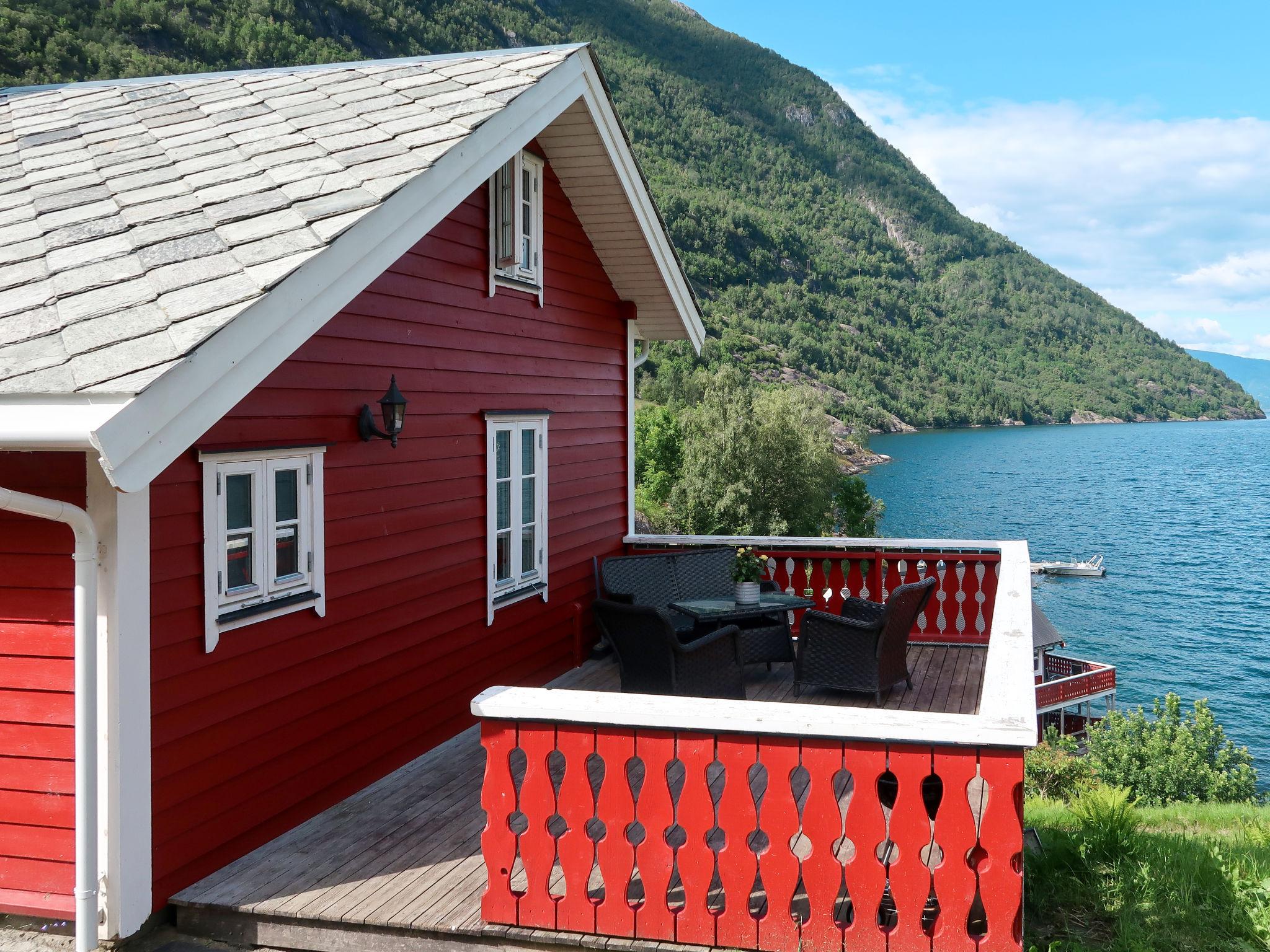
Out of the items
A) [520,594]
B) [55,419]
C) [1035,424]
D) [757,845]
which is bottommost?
[757,845]

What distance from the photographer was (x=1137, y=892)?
4113 mm

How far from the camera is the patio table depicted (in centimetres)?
722

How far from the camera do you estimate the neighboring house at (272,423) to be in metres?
3.57

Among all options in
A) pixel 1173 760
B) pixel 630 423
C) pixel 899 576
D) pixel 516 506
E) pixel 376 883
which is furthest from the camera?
pixel 1173 760

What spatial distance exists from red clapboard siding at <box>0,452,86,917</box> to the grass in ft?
11.9

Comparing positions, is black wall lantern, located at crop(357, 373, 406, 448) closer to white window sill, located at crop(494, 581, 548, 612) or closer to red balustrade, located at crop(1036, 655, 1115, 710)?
white window sill, located at crop(494, 581, 548, 612)

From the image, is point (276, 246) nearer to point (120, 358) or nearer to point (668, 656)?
point (120, 358)

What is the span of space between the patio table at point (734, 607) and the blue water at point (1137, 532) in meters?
23.3

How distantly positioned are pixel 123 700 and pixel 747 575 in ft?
16.2

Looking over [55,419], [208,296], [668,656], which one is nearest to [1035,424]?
[668,656]

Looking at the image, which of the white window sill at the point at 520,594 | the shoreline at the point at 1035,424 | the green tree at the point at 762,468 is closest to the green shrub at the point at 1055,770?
the white window sill at the point at 520,594

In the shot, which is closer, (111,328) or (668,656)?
Result: (111,328)

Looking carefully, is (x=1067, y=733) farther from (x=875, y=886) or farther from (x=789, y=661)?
(x=875, y=886)

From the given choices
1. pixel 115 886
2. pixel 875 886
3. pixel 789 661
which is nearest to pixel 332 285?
pixel 115 886
